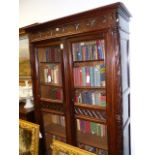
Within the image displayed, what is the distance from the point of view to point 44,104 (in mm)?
2295

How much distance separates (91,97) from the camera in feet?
6.40

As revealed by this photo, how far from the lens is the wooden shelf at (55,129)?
89.1 inches

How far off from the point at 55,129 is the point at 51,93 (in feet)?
1.71

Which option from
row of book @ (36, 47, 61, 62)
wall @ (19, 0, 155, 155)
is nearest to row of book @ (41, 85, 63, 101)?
row of book @ (36, 47, 61, 62)

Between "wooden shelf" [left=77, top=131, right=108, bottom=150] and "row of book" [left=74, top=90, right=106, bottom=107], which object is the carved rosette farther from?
"wooden shelf" [left=77, top=131, right=108, bottom=150]

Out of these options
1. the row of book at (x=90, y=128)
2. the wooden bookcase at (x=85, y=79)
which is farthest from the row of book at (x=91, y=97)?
the row of book at (x=90, y=128)

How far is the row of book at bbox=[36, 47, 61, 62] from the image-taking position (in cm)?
209

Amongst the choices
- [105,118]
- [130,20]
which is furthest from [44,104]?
[130,20]

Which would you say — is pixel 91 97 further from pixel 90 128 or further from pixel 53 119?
pixel 53 119

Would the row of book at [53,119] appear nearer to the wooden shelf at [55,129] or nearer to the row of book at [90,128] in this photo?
the wooden shelf at [55,129]
